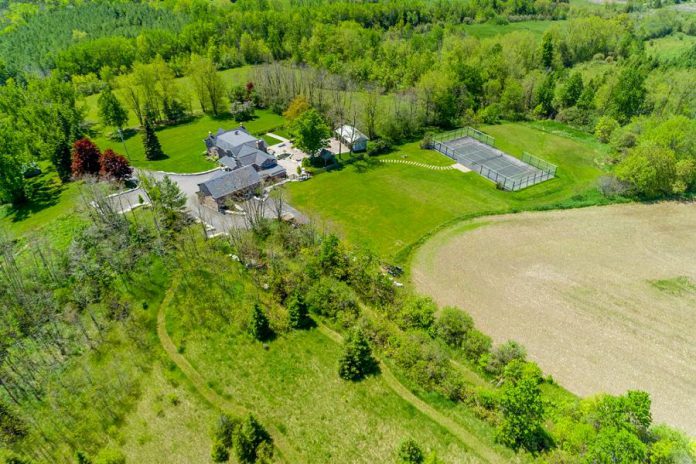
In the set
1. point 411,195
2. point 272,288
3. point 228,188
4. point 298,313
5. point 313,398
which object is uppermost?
point 228,188

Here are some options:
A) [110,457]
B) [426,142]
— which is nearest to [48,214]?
[110,457]

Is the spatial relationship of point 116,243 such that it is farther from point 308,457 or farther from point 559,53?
point 559,53

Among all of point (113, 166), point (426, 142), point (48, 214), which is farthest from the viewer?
point (426, 142)

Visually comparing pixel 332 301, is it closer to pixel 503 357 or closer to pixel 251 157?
pixel 503 357

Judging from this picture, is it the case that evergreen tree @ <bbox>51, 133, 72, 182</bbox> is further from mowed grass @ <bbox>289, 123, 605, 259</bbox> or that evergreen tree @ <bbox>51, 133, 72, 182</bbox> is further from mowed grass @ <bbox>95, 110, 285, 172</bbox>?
mowed grass @ <bbox>289, 123, 605, 259</bbox>

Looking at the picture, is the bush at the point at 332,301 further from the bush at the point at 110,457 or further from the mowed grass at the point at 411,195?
the bush at the point at 110,457

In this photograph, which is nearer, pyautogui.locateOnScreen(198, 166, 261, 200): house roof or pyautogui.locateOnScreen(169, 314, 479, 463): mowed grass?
pyautogui.locateOnScreen(169, 314, 479, 463): mowed grass

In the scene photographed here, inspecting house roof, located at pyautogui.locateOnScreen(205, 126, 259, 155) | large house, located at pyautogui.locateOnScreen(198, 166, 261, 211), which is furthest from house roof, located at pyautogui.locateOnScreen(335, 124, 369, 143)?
large house, located at pyautogui.locateOnScreen(198, 166, 261, 211)
